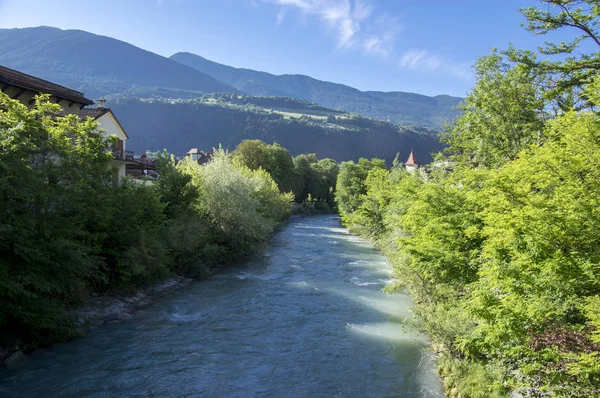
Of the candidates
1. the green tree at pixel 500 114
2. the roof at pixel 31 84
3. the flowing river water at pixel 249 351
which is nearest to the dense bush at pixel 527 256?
the green tree at pixel 500 114

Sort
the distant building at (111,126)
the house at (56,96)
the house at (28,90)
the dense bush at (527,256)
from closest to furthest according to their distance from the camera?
the dense bush at (527,256) < the house at (28,90) < the house at (56,96) < the distant building at (111,126)

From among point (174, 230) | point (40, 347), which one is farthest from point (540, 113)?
point (40, 347)

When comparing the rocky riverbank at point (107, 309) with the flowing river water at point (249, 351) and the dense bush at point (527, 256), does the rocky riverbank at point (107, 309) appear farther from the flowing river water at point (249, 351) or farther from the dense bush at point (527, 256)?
the dense bush at point (527, 256)

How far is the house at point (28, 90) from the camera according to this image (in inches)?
790

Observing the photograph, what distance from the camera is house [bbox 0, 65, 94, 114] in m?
20.1

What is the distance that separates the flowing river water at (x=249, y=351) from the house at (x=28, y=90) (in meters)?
12.8

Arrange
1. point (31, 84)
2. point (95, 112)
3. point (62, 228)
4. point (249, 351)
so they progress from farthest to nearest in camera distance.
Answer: point (95, 112)
point (31, 84)
point (62, 228)
point (249, 351)

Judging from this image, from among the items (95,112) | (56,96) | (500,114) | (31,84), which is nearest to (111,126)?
(95,112)

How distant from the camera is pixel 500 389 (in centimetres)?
995

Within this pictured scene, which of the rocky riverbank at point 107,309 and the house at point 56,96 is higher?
the house at point 56,96

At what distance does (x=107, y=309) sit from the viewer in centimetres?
1830

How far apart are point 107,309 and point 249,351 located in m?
7.69

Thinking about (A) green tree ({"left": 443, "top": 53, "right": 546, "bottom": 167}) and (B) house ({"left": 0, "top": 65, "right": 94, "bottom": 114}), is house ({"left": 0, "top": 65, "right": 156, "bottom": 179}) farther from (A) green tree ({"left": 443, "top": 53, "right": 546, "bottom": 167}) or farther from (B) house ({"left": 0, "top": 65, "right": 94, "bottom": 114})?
(A) green tree ({"left": 443, "top": 53, "right": 546, "bottom": 167})

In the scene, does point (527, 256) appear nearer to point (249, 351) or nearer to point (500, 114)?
point (249, 351)
